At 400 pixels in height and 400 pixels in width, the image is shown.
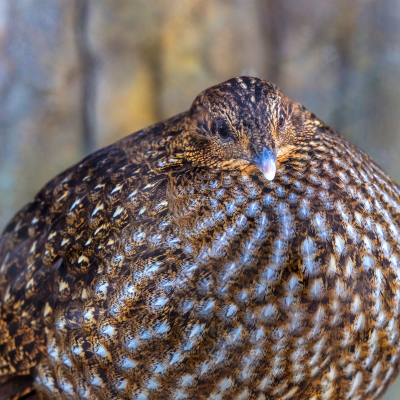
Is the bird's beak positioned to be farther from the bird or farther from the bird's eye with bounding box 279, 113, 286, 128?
the bird's eye with bounding box 279, 113, 286, 128

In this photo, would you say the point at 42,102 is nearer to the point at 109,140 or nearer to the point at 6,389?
the point at 109,140

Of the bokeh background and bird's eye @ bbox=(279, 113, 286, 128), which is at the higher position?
the bokeh background

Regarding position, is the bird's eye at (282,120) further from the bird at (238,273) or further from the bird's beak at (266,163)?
the bird's beak at (266,163)

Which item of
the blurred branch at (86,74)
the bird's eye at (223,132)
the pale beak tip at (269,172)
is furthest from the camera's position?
the blurred branch at (86,74)

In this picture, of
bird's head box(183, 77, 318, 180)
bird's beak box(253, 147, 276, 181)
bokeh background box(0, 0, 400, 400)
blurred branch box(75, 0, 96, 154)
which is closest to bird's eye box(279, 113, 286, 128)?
bird's head box(183, 77, 318, 180)

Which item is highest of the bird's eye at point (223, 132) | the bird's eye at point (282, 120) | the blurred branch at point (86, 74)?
the blurred branch at point (86, 74)

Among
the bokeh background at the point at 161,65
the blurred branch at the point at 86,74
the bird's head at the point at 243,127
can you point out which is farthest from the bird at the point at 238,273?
the blurred branch at the point at 86,74

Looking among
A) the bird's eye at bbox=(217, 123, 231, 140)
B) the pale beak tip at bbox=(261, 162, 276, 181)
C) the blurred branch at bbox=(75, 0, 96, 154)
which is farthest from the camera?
the blurred branch at bbox=(75, 0, 96, 154)

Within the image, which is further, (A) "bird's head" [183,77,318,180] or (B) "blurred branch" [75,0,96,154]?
(B) "blurred branch" [75,0,96,154]
